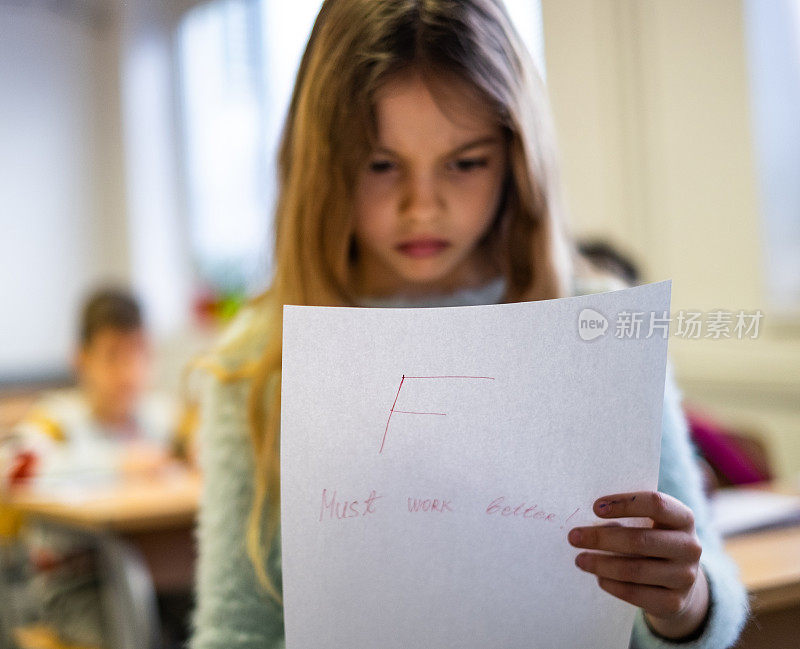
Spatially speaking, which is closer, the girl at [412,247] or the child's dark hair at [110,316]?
the girl at [412,247]

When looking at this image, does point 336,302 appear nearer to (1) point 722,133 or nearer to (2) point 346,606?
(2) point 346,606

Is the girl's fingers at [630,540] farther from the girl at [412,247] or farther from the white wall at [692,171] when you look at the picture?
the white wall at [692,171]

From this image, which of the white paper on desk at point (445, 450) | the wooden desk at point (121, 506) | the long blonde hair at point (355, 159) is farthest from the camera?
the wooden desk at point (121, 506)

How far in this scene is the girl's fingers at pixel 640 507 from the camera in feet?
1.45

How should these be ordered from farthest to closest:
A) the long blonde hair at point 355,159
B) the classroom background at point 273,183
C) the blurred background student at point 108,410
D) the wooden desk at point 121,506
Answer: the blurred background student at point 108,410, the wooden desk at point 121,506, the classroom background at point 273,183, the long blonde hair at point 355,159

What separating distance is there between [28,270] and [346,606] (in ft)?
12.6

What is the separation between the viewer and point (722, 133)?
1.71m

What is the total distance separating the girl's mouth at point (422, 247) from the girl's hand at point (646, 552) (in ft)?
0.76

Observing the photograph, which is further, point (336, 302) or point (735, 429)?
point (735, 429)

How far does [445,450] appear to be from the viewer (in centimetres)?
44

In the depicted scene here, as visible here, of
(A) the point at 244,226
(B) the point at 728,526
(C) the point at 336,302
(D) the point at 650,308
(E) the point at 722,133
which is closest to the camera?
(D) the point at 650,308

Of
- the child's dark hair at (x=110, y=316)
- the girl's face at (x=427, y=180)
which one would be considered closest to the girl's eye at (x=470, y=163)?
the girl's face at (x=427, y=180)

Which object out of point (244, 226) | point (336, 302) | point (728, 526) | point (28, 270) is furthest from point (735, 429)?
point (28, 270)

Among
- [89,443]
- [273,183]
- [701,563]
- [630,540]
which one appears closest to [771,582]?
[701,563]
